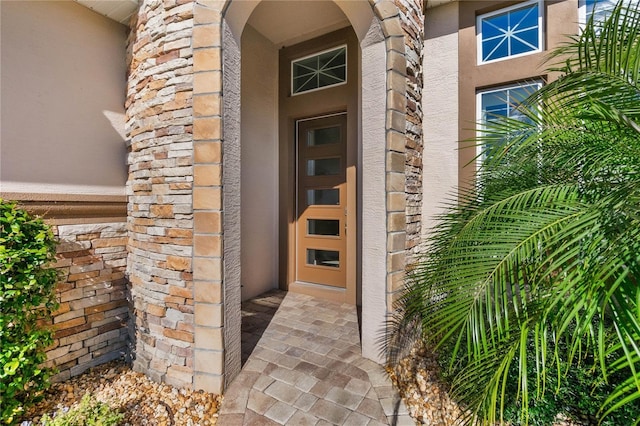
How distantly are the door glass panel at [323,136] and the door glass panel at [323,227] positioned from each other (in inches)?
48.8

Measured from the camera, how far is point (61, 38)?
266 cm

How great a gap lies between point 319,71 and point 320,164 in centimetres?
141

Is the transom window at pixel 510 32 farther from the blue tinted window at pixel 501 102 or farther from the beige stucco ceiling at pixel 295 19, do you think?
the beige stucco ceiling at pixel 295 19

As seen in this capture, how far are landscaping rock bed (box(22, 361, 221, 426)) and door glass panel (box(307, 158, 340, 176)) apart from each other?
318cm

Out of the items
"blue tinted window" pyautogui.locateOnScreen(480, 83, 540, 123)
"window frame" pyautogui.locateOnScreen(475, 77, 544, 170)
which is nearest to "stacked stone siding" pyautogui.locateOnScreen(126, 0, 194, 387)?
"window frame" pyautogui.locateOnScreen(475, 77, 544, 170)

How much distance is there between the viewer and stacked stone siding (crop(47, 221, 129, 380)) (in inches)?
104

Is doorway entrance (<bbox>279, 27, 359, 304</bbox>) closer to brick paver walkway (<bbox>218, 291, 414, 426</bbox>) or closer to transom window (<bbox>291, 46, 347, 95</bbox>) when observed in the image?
transom window (<bbox>291, 46, 347, 95</bbox>)

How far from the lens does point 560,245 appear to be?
1364mm

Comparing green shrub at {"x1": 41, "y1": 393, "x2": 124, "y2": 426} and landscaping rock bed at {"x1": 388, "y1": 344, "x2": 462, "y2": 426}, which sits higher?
green shrub at {"x1": 41, "y1": 393, "x2": 124, "y2": 426}

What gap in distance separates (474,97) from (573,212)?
2754mm

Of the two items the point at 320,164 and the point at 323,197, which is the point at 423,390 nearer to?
the point at 323,197

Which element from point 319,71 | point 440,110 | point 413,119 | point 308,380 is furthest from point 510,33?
point 308,380

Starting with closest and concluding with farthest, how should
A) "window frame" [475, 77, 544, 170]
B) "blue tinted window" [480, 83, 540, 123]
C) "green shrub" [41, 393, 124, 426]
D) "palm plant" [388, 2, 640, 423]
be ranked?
"palm plant" [388, 2, 640, 423]
"green shrub" [41, 393, 124, 426]
"window frame" [475, 77, 544, 170]
"blue tinted window" [480, 83, 540, 123]

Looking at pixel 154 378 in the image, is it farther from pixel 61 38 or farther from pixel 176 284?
pixel 61 38
